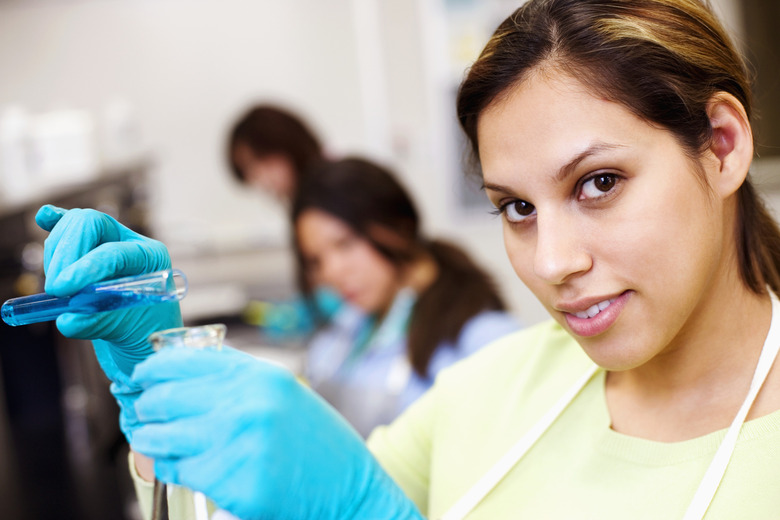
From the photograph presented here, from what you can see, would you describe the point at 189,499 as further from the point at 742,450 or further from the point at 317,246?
the point at 317,246

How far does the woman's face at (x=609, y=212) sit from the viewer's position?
85 cm

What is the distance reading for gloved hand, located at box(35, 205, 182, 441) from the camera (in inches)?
31.9

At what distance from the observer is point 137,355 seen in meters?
0.91

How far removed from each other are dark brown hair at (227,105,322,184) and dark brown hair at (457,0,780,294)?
259cm

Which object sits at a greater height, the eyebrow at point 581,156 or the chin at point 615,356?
the eyebrow at point 581,156

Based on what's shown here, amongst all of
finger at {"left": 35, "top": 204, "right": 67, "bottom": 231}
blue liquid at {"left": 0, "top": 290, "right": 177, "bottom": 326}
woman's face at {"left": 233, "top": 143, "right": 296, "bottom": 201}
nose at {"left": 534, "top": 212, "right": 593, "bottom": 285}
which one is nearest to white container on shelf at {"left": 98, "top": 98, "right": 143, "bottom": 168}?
woman's face at {"left": 233, "top": 143, "right": 296, "bottom": 201}

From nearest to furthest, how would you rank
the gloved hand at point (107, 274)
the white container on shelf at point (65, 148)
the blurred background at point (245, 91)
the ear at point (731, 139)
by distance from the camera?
the gloved hand at point (107, 274) → the ear at point (731, 139) → the white container on shelf at point (65, 148) → the blurred background at point (245, 91)

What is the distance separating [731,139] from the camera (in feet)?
3.02

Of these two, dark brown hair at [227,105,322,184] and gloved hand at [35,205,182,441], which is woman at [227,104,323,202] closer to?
dark brown hair at [227,105,322,184]

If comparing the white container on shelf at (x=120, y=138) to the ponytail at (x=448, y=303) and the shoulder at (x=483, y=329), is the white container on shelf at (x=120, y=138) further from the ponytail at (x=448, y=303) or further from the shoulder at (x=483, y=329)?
the shoulder at (x=483, y=329)

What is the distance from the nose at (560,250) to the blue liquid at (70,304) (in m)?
0.40

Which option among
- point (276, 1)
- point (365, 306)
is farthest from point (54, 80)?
point (365, 306)

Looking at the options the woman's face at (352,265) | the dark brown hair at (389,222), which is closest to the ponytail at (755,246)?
the dark brown hair at (389,222)

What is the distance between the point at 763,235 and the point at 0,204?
2.02 m
